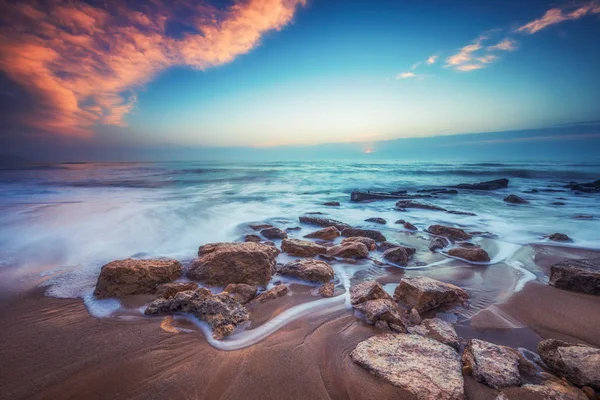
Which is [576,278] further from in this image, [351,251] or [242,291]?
[242,291]

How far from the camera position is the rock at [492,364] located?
6.16 feet

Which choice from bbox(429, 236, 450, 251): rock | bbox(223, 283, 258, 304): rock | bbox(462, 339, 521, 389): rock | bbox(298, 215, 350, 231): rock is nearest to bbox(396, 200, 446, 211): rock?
bbox(298, 215, 350, 231): rock

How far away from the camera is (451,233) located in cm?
603

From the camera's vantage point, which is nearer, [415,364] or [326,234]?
[415,364]

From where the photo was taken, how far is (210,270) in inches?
142

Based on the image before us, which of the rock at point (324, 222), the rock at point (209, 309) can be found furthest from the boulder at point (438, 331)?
the rock at point (324, 222)

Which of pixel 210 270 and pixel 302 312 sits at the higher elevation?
pixel 210 270

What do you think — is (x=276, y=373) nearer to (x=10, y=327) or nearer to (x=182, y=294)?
(x=182, y=294)

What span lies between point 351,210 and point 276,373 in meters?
8.77

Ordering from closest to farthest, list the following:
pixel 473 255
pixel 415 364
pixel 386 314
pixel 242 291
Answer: pixel 415 364
pixel 386 314
pixel 242 291
pixel 473 255

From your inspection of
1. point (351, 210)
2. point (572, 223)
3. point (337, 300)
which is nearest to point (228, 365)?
point (337, 300)

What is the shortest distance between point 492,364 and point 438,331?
19.5 inches

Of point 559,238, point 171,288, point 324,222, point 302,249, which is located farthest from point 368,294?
point 559,238

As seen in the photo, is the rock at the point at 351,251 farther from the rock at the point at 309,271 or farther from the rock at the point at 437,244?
the rock at the point at 437,244
